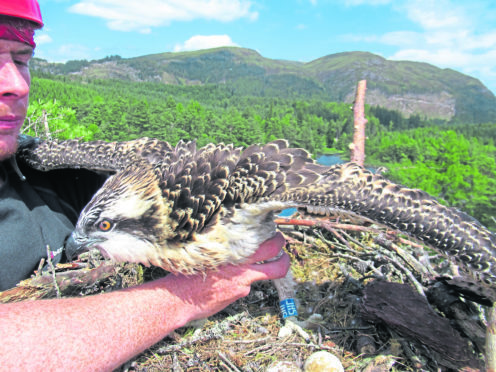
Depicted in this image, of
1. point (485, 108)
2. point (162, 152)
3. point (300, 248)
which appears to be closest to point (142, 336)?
point (162, 152)

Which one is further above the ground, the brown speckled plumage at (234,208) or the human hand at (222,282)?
the brown speckled plumage at (234,208)

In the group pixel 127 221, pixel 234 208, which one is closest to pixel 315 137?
pixel 234 208

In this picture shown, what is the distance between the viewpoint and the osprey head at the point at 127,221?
2.68 m

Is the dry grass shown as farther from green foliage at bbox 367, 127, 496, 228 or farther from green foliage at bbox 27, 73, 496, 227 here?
green foliage at bbox 367, 127, 496, 228

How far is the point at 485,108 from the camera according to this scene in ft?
615

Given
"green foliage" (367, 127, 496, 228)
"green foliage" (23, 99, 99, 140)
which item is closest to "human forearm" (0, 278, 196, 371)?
"green foliage" (23, 99, 99, 140)

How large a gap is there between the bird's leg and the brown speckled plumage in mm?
931

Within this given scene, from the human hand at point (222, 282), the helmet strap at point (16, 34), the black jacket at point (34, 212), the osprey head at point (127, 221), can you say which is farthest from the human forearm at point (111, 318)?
the helmet strap at point (16, 34)

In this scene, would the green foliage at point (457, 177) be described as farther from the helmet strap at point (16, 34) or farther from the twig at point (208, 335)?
the helmet strap at point (16, 34)

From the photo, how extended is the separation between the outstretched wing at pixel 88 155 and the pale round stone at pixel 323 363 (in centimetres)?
279

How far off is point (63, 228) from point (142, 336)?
2.01 meters

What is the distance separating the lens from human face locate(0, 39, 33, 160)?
8.77 ft

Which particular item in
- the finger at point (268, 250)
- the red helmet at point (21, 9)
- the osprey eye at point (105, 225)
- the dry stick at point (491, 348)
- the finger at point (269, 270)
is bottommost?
the dry stick at point (491, 348)

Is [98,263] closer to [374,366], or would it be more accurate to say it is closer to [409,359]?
[374,366]
